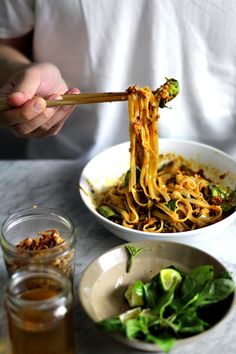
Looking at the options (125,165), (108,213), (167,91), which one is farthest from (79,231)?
(167,91)

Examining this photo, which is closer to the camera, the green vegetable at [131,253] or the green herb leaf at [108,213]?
the green vegetable at [131,253]

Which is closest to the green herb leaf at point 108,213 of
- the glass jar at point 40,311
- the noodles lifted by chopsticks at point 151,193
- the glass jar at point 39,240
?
the noodles lifted by chopsticks at point 151,193

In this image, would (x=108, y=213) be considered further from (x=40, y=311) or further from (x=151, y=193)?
(x=40, y=311)

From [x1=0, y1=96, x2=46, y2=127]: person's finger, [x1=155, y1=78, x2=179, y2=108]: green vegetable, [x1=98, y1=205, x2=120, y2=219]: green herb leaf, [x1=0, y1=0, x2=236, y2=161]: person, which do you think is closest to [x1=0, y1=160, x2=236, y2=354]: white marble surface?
[x1=98, y1=205, x2=120, y2=219]: green herb leaf

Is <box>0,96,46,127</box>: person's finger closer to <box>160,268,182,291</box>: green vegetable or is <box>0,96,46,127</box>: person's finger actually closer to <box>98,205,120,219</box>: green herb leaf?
<box>98,205,120,219</box>: green herb leaf

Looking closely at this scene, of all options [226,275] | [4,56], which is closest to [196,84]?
[4,56]

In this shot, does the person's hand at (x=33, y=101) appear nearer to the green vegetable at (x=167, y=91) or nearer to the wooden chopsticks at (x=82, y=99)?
the wooden chopsticks at (x=82, y=99)

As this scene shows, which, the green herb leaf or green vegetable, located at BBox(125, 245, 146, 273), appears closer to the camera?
green vegetable, located at BBox(125, 245, 146, 273)

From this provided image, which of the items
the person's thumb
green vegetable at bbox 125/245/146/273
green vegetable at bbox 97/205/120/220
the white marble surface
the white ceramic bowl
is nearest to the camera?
the white marble surface
